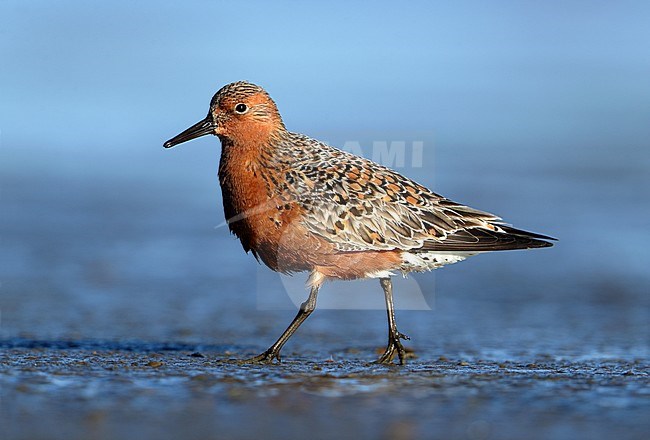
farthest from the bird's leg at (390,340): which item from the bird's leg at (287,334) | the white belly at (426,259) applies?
the bird's leg at (287,334)

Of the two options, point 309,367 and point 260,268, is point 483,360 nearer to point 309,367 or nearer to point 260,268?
point 309,367

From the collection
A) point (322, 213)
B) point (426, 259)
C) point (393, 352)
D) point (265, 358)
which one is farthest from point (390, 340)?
point (322, 213)

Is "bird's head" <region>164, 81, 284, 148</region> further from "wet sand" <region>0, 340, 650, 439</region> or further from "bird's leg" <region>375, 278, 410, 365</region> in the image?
"wet sand" <region>0, 340, 650, 439</region>

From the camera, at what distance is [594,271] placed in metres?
11.8

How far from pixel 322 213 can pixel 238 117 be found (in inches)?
40.0

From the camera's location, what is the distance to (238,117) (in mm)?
7754

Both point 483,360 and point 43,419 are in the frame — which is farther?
point 483,360

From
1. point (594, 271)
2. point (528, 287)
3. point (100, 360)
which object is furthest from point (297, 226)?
point (594, 271)

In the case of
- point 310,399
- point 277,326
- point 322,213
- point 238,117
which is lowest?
point 310,399

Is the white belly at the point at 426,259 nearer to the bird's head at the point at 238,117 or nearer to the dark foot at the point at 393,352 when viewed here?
the dark foot at the point at 393,352

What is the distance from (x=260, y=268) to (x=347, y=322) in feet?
6.73

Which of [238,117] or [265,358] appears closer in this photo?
[265,358]

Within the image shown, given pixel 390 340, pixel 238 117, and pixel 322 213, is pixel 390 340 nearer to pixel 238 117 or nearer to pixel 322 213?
pixel 322 213

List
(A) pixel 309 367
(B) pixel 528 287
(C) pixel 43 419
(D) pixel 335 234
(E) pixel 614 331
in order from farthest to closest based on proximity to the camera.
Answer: (B) pixel 528 287 → (E) pixel 614 331 → (D) pixel 335 234 → (A) pixel 309 367 → (C) pixel 43 419
